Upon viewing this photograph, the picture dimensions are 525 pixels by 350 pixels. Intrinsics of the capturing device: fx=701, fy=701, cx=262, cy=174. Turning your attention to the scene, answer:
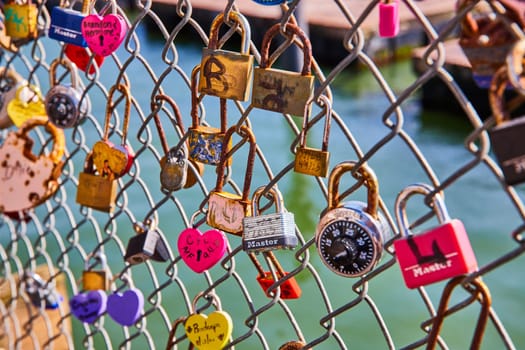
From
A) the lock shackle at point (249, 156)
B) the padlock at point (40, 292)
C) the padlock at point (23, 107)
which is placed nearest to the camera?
the lock shackle at point (249, 156)

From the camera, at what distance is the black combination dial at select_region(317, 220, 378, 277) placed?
734 mm

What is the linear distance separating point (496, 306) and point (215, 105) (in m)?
2.91

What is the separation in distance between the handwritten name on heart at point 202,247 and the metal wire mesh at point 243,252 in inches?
1.0

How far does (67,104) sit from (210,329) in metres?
0.45

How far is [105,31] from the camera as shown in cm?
98

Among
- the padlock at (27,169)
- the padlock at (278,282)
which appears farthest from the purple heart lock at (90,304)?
the padlock at (278,282)

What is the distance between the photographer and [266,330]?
2.49 metres

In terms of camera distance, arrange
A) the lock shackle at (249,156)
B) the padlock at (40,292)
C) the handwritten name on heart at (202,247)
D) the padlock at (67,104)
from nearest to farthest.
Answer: the lock shackle at (249,156) < the handwritten name on heart at (202,247) < the padlock at (67,104) < the padlock at (40,292)

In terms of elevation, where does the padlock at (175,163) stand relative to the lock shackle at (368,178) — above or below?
above

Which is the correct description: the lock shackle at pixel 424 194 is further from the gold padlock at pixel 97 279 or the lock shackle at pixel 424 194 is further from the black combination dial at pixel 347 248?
the gold padlock at pixel 97 279

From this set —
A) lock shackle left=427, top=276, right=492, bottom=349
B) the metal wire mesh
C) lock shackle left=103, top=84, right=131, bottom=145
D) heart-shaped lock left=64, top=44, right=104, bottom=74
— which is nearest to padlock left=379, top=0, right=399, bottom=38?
the metal wire mesh

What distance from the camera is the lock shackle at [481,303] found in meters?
0.66

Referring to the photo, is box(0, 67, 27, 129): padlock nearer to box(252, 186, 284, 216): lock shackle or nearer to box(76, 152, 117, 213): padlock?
box(76, 152, 117, 213): padlock

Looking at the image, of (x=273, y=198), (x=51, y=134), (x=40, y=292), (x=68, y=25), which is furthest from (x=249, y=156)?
(x=40, y=292)
